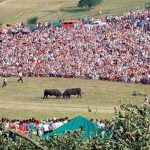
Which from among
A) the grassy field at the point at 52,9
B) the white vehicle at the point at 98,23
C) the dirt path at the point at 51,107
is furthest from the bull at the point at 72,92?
the grassy field at the point at 52,9

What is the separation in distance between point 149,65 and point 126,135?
39.1 meters

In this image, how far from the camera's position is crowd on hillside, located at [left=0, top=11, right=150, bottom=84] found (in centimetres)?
5134

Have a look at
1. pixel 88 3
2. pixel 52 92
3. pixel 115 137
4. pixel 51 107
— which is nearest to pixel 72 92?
pixel 52 92

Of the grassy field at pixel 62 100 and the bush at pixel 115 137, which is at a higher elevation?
the bush at pixel 115 137

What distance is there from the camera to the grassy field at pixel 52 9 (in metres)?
92.4

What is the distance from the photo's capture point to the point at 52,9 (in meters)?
104

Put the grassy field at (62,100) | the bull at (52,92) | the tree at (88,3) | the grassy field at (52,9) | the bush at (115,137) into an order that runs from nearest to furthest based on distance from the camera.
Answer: the bush at (115,137) < the grassy field at (62,100) < the bull at (52,92) < the grassy field at (52,9) < the tree at (88,3)

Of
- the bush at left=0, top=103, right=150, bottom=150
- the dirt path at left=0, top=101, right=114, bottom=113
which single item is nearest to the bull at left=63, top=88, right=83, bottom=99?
the dirt path at left=0, top=101, right=114, bottom=113

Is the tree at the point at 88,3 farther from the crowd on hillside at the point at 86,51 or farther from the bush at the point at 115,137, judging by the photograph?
the bush at the point at 115,137

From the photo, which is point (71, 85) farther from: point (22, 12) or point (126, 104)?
point (22, 12)

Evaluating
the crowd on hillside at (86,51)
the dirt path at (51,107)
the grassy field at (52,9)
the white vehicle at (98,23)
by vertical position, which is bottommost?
the dirt path at (51,107)

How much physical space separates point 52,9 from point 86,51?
159ft

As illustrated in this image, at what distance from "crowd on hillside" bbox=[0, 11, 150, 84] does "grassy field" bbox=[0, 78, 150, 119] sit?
158cm

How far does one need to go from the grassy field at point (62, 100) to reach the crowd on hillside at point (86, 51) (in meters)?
1.58
